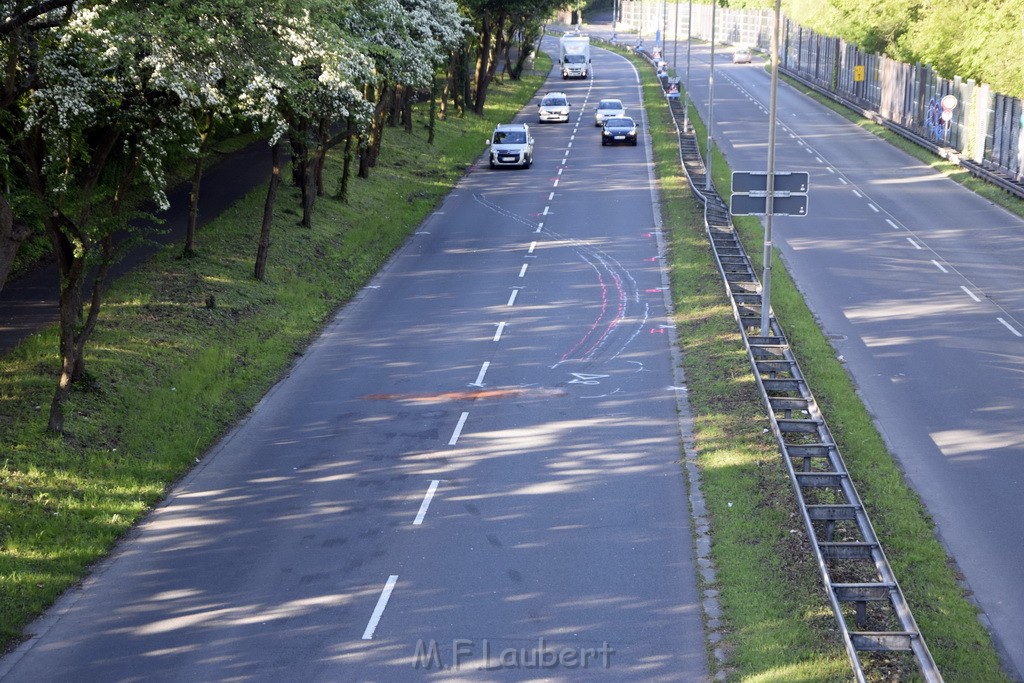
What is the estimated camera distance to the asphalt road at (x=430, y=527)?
1068 cm

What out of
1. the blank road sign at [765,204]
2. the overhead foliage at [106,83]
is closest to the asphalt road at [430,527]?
the blank road sign at [765,204]

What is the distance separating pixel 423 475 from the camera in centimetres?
1523

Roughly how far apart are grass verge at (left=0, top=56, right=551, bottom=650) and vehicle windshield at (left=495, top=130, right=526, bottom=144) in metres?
14.7

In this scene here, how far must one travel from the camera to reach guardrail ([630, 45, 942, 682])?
9711mm

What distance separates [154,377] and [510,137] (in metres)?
30.1

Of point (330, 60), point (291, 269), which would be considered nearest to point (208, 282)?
point (291, 269)

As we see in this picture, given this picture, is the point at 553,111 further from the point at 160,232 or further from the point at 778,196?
the point at 160,232

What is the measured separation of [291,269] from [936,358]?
577 inches

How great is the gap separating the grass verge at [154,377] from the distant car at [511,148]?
13506mm

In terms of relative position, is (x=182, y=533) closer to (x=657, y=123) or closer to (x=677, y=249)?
(x=677, y=249)

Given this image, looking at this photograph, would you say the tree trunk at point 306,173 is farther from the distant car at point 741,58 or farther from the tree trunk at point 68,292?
the distant car at point 741,58

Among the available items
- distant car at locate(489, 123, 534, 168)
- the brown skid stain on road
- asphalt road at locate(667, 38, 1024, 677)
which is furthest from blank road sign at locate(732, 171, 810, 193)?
distant car at locate(489, 123, 534, 168)

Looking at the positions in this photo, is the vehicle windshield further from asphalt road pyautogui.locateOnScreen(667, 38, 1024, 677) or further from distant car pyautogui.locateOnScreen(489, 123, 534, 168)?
asphalt road pyautogui.locateOnScreen(667, 38, 1024, 677)

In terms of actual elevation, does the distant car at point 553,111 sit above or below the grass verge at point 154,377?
above
